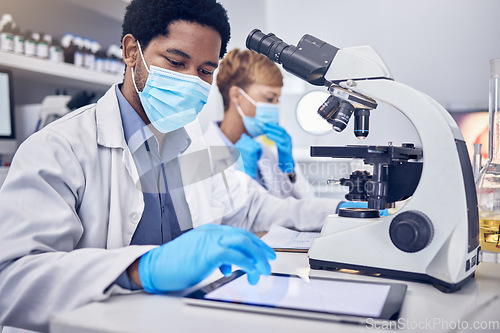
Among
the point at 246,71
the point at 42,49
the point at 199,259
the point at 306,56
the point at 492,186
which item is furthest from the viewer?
the point at 246,71

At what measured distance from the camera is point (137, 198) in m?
1.09

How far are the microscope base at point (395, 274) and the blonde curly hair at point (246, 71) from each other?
190cm

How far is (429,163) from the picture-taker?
2.56ft

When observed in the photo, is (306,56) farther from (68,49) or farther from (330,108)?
(68,49)

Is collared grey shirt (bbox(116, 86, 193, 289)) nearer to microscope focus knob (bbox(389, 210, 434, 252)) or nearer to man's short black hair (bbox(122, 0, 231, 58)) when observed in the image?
man's short black hair (bbox(122, 0, 231, 58))

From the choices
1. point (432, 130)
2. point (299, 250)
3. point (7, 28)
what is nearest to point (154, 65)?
point (299, 250)

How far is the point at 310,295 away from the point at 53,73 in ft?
6.74

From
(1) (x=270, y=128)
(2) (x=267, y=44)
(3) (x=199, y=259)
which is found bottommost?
(3) (x=199, y=259)

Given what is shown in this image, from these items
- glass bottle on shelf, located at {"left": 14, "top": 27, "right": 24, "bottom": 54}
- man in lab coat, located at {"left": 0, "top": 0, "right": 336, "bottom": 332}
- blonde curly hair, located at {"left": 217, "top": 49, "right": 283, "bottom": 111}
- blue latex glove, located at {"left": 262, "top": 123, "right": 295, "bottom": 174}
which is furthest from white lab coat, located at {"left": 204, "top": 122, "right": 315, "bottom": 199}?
glass bottle on shelf, located at {"left": 14, "top": 27, "right": 24, "bottom": 54}

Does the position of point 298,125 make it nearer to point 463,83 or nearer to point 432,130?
point 463,83

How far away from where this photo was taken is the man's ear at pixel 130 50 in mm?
1340

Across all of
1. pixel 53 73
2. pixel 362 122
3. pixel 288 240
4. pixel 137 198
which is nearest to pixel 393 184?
pixel 362 122

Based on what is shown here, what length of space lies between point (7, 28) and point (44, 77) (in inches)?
12.0

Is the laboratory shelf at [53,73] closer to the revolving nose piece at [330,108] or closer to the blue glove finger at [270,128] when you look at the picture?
the blue glove finger at [270,128]
